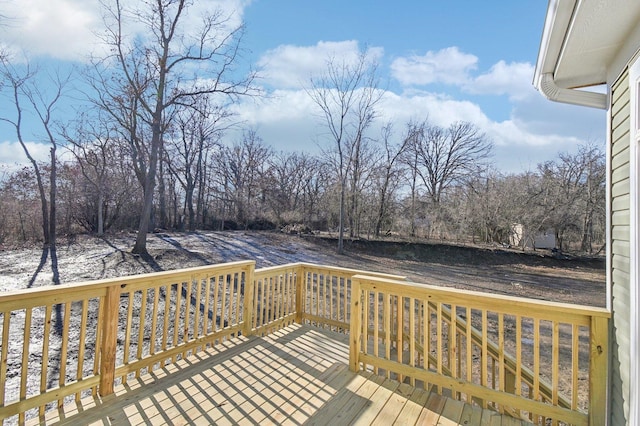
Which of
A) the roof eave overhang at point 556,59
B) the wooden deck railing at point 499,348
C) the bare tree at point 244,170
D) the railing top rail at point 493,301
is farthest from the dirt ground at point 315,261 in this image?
the roof eave overhang at point 556,59

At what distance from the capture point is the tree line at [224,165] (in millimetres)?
10031

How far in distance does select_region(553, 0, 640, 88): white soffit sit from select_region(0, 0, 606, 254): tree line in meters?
9.41

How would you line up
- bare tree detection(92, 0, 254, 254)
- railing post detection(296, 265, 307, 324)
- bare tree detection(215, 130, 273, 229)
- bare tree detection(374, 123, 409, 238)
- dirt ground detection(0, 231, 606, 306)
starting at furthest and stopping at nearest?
bare tree detection(215, 130, 273, 229) < bare tree detection(374, 123, 409, 238) < bare tree detection(92, 0, 254, 254) < dirt ground detection(0, 231, 606, 306) < railing post detection(296, 265, 307, 324)

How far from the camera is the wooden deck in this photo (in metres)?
2.05

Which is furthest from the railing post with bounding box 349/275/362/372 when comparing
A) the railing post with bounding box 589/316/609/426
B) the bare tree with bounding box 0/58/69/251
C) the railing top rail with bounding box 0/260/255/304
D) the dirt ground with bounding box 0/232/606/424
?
the bare tree with bounding box 0/58/69/251

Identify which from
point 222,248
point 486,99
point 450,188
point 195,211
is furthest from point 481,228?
point 195,211

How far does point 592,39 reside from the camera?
184 centimetres

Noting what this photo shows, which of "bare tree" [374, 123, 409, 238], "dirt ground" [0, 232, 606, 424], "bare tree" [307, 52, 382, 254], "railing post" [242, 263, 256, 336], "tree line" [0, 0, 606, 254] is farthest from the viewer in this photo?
"bare tree" [374, 123, 409, 238]

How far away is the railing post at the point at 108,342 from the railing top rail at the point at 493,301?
2.04 metres

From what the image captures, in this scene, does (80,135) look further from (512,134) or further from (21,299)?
(512,134)

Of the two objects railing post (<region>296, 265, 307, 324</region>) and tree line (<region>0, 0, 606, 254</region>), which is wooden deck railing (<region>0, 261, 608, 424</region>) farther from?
tree line (<region>0, 0, 606, 254</region>)

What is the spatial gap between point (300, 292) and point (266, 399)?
1916mm

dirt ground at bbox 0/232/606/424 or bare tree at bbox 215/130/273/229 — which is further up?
bare tree at bbox 215/130/273/229

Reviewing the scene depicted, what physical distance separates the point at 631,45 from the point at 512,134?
19.4 meters
